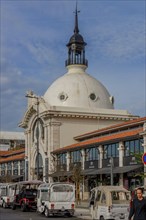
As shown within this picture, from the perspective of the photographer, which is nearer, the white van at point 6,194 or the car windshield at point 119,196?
the car windshield at point 119,196

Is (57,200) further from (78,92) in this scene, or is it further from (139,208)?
(78,92)

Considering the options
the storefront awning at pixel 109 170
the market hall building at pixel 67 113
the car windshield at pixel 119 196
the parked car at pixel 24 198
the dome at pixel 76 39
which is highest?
the dome at pixel 76 39

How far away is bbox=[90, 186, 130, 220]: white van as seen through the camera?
22.5 m

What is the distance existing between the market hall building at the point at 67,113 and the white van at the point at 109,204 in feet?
136

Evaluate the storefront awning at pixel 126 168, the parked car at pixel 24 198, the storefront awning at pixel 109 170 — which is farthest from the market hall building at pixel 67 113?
→ the parked car at pixel 24 198

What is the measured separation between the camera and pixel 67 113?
228ft

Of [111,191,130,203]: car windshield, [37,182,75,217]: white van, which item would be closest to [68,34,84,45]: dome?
[37,182,75,217]: white van

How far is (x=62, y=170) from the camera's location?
60.2 m

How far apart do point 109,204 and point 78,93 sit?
51386 millimetres

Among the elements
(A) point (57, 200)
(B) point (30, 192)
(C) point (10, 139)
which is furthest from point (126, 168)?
(C) point (10, 139)

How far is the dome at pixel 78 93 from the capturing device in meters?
73.5

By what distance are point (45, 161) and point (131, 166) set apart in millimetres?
25471

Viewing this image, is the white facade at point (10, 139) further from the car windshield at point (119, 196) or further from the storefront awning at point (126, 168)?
the car windshield at point (119, 196)

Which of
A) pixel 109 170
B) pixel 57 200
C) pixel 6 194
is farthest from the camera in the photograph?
pixel 109 170
